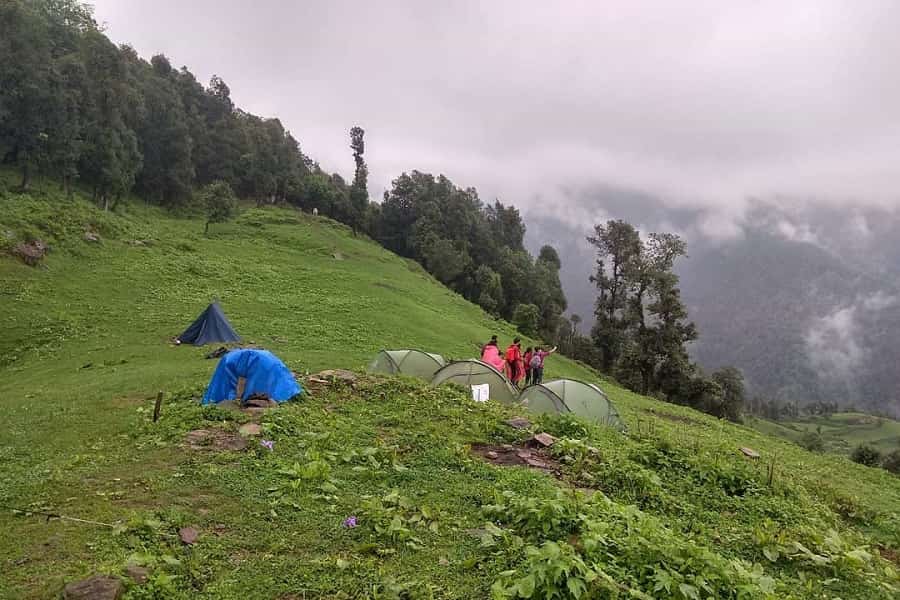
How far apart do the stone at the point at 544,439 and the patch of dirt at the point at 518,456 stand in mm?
201

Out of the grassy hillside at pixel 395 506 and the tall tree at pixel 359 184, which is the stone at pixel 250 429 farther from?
the tall tree at pixel 359 184

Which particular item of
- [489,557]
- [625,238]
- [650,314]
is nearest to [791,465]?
[489,557]

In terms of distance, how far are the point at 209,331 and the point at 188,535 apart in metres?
19.5

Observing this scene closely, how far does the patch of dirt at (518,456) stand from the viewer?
10.1 meters

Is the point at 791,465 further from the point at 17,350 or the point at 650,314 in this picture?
the point at 650,314

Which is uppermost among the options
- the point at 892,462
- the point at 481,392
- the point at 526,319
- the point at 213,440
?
the point at 526,319

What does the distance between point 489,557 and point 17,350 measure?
24007 mm

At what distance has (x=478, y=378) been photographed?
17.0 metres

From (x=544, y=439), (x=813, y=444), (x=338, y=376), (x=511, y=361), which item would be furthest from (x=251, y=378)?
(x=813, y=444)

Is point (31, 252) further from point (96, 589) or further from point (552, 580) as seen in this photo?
point (552, 580)

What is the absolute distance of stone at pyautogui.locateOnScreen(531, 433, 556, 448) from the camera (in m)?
11.3

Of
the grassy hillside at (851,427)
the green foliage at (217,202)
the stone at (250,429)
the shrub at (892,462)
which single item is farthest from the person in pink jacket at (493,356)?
the grassy hillside at (851,427)

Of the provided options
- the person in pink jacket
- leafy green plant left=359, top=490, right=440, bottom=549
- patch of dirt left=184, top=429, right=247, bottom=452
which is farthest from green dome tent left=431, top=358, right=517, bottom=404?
leafy green plant left=359, top=490, right=440, bottom=549

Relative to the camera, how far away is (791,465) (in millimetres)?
17906
